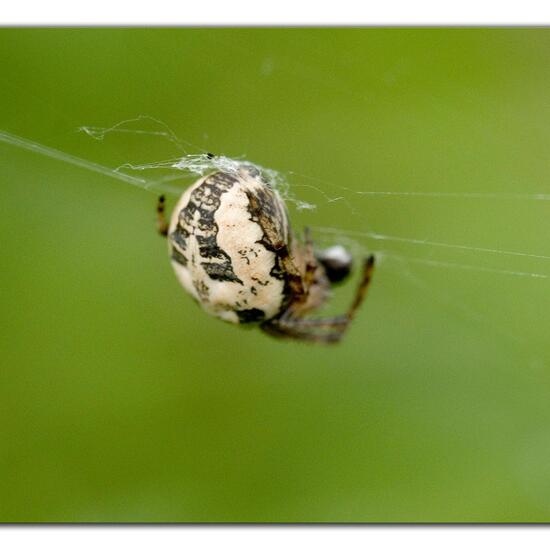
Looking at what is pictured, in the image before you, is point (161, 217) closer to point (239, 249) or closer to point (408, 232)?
point (239, 249)

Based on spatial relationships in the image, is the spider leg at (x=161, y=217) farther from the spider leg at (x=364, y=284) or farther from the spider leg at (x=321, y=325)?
the spider leg at (x=364, y=284)

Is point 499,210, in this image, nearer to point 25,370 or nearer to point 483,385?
point 483,385

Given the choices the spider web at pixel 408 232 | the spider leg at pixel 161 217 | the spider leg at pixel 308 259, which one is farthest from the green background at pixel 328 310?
the spider leg at pixel 308 259

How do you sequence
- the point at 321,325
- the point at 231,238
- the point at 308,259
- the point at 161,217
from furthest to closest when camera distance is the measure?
1. the point at 321,325
2. the point at 161,217
3. the point at 308,259
4. the point at 231,238

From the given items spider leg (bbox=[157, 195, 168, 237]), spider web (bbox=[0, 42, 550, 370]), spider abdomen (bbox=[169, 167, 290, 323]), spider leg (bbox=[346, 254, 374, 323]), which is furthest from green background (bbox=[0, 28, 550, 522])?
spider abdomen (bbox=[169, 167, 290, 323])

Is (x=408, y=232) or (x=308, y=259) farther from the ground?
(x=408, y=232)

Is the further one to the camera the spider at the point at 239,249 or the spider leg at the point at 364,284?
the spider leg at the point at 364,284

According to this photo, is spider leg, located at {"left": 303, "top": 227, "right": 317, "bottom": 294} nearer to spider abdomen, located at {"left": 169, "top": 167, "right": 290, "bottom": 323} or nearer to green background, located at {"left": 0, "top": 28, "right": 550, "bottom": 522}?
spider abdomen, located at {"left": 169, "top": 167, "right": 290, "bottom": 323}

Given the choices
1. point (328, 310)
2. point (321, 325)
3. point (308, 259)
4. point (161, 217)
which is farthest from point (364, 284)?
point (328, 310)
